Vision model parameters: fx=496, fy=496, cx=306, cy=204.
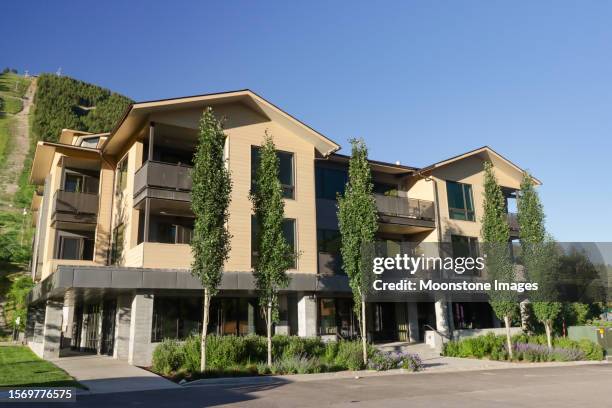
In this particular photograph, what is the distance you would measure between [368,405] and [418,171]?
66.4ft

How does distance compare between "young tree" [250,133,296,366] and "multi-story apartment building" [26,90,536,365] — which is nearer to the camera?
"young tree" [250,133,296,366]

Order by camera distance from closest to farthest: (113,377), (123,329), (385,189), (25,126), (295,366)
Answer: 1. (113,377)
2. (295,366)
3. (123,329)
4. (385,189)
5. (25,126)

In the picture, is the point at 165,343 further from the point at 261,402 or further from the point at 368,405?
the point at 368,405

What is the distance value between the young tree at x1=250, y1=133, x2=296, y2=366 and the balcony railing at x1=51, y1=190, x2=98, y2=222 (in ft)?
37.1

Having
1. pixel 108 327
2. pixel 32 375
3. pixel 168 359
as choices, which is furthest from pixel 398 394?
pixel 108 327

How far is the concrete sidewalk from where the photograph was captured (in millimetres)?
13406

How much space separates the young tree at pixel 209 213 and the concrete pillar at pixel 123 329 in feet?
20.8

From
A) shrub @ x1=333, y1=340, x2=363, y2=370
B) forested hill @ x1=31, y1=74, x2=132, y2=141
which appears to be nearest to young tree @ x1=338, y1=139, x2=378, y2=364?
shrub @ x1=333, y1=340, x2=363, y2=370

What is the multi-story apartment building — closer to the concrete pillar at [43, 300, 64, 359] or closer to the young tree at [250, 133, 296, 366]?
the concrete pillar at [43, 300, 64, 359]

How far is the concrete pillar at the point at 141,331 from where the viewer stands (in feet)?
61.6

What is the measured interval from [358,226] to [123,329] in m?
10.9

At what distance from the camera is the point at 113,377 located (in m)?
15.2

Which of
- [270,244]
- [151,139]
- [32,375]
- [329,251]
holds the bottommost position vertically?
[32,375]

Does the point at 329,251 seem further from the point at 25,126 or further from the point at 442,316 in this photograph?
the point at 25,126
